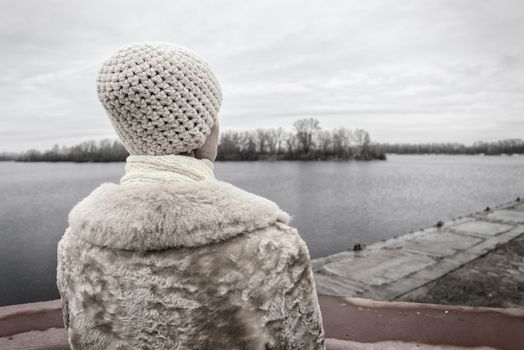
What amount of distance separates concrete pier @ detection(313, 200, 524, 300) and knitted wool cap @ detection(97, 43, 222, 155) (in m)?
6.35

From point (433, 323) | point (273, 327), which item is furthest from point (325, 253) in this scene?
point (273, 327)

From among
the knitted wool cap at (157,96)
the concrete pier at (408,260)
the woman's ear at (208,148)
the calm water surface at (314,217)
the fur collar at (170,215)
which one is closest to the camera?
the fur collar at (170,215)

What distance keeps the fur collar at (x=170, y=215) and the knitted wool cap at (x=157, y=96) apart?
0.58ft

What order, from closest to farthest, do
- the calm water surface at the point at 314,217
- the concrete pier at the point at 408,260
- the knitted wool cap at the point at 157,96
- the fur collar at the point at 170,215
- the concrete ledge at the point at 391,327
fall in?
1. the fur collar at the point at 170,215
2. the knitted wool cap at the point at 157,96
3. the concrete ledge at the point at 391,327
4. the concrete pier at the point at 408,260
5. the calm water surface at the point at 314,217

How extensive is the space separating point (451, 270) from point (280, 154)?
3737 inches

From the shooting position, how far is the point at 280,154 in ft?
337

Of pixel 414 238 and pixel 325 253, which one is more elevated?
pixel 414 238

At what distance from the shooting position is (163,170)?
1.15 m

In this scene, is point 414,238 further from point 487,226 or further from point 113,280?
point 113,280

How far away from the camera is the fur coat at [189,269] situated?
981 mm

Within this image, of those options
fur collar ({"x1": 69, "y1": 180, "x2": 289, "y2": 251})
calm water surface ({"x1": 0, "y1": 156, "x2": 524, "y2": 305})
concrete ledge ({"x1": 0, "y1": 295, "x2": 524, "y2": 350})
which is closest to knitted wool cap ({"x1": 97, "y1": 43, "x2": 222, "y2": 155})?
fur collar ({"x1": 69, "y1": 180, "x2": 289, "y2": 251})

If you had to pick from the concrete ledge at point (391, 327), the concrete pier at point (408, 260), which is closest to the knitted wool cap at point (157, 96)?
the concrete ledge at point (391, 327)

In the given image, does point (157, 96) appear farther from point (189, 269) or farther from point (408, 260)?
point (408, 260)

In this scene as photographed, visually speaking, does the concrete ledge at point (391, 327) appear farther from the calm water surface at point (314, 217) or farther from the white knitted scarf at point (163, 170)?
the calm water surface at point (314, 217)
